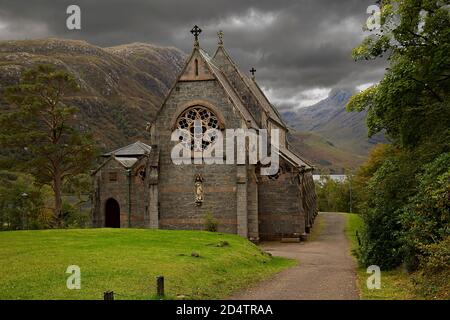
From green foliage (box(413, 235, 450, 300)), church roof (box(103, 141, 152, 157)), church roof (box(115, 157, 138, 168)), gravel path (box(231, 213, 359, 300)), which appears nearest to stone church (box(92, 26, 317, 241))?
gravel path (box(231, 213, 359, 300))

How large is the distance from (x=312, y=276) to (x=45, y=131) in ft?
111

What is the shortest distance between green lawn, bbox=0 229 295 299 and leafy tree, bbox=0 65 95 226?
712 inches

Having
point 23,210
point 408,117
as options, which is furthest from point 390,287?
point 23,210

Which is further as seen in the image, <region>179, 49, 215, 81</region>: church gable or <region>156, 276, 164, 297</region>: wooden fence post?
<region>179, 49, 215, 81</region>: church gable

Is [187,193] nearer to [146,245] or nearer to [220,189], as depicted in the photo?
[220,189]

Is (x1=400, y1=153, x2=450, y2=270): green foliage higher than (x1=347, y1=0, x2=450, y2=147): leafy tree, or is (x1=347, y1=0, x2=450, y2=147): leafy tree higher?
(x1=347, y1=0, x2=450, y2=147): leafy tree

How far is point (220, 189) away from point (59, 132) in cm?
1919

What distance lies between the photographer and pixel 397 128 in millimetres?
22859

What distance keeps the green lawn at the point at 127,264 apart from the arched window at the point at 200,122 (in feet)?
33.9

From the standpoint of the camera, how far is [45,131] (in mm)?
46000

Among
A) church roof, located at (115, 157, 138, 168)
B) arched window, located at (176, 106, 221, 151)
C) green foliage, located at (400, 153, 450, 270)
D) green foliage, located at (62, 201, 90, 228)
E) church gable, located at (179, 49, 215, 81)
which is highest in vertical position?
church gable, located at (179, 49, 215, 81)

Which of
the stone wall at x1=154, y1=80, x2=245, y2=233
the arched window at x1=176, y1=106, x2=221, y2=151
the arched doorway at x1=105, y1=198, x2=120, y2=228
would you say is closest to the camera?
the stone wall at x1=154, y1=80, x2=245, y2=233

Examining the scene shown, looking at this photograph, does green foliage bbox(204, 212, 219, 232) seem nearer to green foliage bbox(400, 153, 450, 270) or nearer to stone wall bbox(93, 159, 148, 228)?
stone wall bbox(93, 159, 148, 228)

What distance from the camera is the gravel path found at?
16266 millimetres
